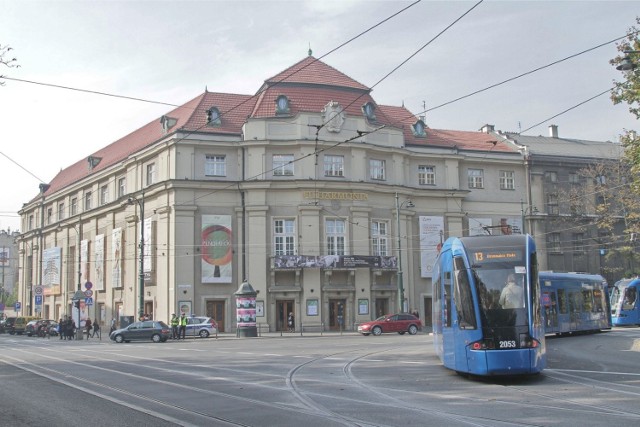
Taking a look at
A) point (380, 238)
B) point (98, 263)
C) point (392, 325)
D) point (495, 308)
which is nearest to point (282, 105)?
point (380, 238)

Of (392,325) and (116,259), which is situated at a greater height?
(116,259)

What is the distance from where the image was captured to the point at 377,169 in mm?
51312

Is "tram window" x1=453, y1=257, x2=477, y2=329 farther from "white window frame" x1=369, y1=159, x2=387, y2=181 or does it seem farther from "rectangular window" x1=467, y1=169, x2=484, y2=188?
"rectangular window" x1=467, y1=169, x2=484, y2=188

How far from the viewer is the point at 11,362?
2275cm

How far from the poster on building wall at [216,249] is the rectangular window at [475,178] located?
20.6 m

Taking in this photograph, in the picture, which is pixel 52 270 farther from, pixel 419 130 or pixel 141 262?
pixel 419 130

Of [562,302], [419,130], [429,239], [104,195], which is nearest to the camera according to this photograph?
[562,302]

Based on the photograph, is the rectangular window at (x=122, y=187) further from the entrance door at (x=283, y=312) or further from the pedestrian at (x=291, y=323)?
the pedestrian at (x=291, y=323)

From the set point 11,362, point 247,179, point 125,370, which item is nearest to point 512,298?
point 125,370

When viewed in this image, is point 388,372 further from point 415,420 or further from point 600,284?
point 600,284

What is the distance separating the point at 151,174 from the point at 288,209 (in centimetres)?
1116

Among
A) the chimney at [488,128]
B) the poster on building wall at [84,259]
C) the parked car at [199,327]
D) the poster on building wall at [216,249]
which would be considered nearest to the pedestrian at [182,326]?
the parked car at [199,327]

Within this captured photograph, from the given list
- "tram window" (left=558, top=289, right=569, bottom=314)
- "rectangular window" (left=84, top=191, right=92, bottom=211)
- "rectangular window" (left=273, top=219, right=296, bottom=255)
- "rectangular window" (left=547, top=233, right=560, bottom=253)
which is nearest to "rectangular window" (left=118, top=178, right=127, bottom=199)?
"rectangular window" (left=84, top=191, right=92, bottom=211)

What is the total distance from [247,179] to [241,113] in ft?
19.3
